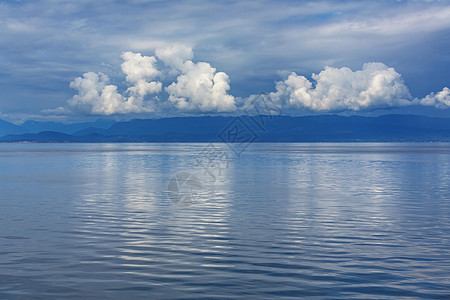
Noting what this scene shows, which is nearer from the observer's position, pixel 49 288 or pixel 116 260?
pixel 49 288

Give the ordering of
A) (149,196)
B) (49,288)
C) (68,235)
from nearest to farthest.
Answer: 1. (49,288)
2. (68,235)
3. (149,196)

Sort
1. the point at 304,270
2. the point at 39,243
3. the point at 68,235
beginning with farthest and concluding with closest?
the point at 68,235 < the point at 39,243 < the point at 304,270

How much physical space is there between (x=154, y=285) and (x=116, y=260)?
4056 mm

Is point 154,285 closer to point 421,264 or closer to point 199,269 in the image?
point 199,269

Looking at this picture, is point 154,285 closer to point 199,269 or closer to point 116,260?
point 199,269

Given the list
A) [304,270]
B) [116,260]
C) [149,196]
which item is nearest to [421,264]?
[304,270]

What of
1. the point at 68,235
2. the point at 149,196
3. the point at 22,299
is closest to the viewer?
the point at 22,299

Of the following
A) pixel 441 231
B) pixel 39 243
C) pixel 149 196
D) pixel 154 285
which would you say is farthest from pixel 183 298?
pixel 149 196

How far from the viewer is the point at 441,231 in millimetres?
26672

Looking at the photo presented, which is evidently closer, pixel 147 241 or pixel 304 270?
pixel 304 270

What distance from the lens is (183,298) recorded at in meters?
15.0

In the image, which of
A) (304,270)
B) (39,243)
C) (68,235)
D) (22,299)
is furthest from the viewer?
(68,235)

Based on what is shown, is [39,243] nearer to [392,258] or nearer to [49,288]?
[49,288]

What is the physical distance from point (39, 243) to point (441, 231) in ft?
70.8
